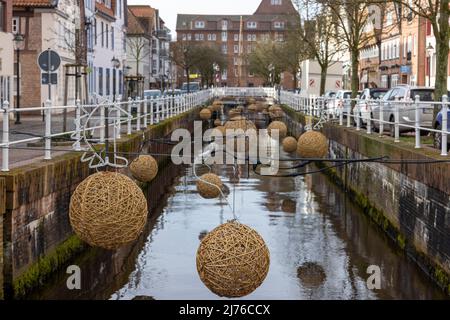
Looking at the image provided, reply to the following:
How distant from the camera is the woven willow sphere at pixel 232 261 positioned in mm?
8609

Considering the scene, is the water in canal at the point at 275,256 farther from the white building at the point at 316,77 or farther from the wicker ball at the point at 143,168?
the white building at the point at 316,77

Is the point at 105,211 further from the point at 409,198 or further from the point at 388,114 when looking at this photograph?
Result: the point at 388,114

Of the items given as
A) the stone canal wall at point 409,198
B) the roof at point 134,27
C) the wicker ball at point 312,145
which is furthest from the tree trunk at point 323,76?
the roof at point 134,27

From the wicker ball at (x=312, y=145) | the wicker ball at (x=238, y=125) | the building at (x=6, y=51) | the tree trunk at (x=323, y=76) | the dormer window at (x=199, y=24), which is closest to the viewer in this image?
the wicker ball at (x=312, y=145)

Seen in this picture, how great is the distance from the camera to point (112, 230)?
31.6 feet

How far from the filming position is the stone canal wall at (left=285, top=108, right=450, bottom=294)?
12281 millimetres

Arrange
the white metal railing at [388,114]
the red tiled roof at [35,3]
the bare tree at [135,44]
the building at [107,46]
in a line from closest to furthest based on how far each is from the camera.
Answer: the white metal railing at [388,114], the red tiled roof at [35,3], the building at [107,46], the bare tree at [135,44]

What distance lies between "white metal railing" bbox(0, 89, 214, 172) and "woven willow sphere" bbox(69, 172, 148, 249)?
0.74 m

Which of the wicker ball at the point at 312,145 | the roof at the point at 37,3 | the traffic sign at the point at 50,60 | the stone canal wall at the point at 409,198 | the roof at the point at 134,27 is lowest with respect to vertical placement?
the stone canal wall at the point at 409,198

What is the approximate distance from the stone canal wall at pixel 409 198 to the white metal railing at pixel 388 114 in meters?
0.40

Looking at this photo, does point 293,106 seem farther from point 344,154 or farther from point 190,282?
point 190,282

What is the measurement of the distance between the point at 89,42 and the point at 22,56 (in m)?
11.6

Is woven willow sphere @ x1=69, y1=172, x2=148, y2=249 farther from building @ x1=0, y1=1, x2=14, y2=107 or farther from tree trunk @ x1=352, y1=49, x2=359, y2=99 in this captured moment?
building @ x1=0, y1=1, x2=14, y2=107

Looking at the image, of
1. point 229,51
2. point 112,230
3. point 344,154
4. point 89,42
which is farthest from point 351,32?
point 229,51
